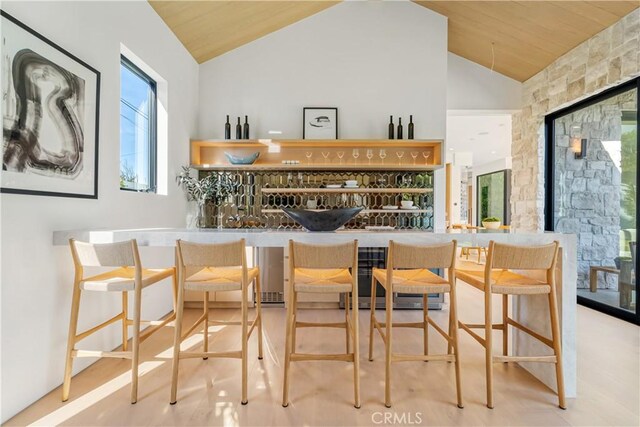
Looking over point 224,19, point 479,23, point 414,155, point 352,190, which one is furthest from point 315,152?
point 479,23

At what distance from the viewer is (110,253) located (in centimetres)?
180

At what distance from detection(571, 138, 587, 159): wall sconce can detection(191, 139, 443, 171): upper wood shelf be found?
1.82 metres

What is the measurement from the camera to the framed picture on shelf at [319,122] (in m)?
4.15

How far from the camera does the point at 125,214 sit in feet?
8.60

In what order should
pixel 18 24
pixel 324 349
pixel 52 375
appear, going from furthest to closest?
pixel 324 349 < pixel 52 375 < pixel 18 24

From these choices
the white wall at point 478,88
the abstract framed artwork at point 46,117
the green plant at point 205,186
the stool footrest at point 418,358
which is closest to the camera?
the abstract framed artwork at point 46,117

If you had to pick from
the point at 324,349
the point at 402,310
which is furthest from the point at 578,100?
the point at 324,349

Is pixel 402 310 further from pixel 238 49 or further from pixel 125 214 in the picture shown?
pixel 238 49

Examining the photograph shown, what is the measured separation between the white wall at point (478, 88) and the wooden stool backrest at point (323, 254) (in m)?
3.84

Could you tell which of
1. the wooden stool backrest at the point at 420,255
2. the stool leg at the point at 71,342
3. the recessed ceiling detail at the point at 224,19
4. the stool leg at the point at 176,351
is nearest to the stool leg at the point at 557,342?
the wooden stool backrest at the point at 420,255

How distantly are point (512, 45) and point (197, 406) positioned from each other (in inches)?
196

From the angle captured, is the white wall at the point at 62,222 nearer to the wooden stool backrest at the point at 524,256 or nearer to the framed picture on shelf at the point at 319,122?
the framed picture on shelf at the point at 319,122

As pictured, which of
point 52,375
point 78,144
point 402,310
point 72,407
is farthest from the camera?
point 402,310

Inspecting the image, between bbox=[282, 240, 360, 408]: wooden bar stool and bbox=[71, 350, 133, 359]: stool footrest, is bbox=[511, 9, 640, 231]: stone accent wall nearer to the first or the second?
bbox=[282, 240, 360, 408]: wooden bar stool
